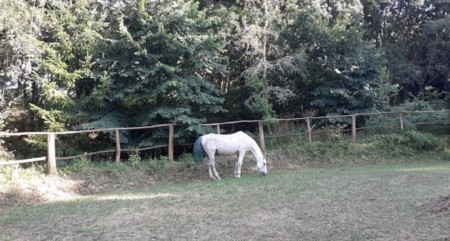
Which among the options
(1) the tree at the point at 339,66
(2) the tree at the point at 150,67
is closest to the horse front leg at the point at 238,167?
(2) the tree at the point at 150,67

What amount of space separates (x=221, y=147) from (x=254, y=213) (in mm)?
4959

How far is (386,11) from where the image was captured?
24.8 meters

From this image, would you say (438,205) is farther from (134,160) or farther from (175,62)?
(175,62)

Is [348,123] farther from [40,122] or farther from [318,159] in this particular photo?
[40,122]

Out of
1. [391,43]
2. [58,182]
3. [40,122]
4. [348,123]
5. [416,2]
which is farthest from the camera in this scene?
[391,43]

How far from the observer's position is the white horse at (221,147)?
468 inches

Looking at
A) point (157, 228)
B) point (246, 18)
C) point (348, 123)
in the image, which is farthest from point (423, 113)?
point (157, 228)

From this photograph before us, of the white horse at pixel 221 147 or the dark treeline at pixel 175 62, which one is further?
the dark treeline at pixel 175 62

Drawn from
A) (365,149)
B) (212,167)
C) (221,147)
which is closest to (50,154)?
(212,167)

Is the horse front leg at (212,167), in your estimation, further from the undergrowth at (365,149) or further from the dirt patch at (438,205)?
the dirt patch at (438,205)

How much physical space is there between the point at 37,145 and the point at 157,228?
789 centimetres

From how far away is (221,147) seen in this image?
1201cm

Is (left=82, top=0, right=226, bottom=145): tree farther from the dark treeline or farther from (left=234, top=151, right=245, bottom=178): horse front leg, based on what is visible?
(left=234, top=151, right=245, bottom=178): horse front leg

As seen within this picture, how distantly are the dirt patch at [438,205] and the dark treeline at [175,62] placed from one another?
24.7ft
